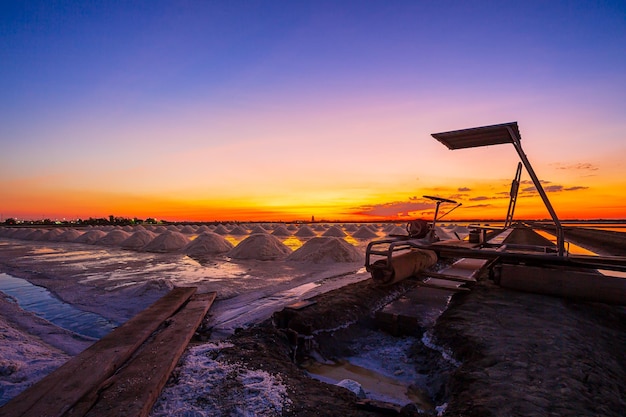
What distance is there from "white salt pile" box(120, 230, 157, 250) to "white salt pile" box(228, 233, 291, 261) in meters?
11.2

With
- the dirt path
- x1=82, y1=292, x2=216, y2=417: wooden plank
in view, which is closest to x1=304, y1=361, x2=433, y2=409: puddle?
the dirt path

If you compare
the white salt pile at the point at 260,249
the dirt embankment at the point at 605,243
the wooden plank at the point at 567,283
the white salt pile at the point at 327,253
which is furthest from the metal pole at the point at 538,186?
the white salt pile at the point at 260,249

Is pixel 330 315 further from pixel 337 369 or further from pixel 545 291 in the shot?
pixel 545 291

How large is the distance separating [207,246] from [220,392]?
60.3ft

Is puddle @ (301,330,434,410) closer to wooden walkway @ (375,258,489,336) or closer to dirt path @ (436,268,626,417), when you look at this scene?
wooden walkway @ (375,258,489,336)

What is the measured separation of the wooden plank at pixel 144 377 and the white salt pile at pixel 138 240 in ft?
74.8

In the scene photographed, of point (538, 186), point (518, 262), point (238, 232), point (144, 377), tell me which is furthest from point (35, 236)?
point (538, 186)

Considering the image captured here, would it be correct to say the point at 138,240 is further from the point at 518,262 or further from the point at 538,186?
the point at 538,186

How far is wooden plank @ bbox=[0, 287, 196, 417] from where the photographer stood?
297 centimetres

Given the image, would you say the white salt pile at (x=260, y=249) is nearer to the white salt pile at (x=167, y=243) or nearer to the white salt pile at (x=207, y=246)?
the white salt pile at (x=207, y=246)

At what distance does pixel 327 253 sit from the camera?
52.6 feet

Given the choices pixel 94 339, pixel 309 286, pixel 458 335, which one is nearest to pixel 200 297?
pixel 94 339

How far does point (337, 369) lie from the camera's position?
4738 mm

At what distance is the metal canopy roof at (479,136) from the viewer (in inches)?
255
